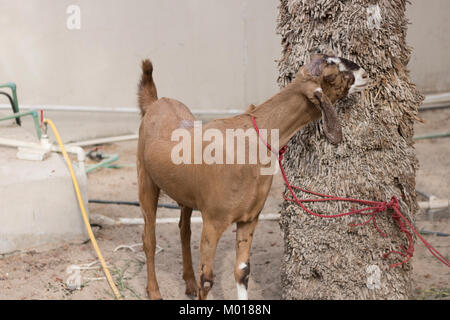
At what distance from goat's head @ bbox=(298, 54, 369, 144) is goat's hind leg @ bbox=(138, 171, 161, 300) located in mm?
1646

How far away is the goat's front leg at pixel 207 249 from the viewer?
155 inches

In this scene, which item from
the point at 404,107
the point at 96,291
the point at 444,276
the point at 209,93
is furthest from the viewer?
the point at 209,93

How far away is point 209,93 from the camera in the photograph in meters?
9.31

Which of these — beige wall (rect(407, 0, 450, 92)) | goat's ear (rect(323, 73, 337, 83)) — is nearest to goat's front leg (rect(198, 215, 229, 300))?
goat's ear (rect(323, 73, 337, 83))

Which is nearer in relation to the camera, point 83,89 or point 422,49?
point 83,89

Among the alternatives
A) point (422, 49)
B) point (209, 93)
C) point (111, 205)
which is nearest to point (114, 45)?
point (209, 93)

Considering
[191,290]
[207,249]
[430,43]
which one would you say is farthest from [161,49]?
[207,249]

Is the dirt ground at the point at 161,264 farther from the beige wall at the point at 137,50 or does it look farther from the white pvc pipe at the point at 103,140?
the beige wall at the point at 137,50

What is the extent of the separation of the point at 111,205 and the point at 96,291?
213cm

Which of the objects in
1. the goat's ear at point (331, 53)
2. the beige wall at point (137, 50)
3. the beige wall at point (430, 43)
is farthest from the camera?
the beige wall at point (430, 43)

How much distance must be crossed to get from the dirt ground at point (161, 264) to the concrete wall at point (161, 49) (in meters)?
2.51

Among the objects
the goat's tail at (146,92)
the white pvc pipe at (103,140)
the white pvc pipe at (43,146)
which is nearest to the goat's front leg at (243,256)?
the goat's tail at (146,92)

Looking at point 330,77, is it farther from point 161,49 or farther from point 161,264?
point 161,49

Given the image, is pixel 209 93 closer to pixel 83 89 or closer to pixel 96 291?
pixel 83 89
